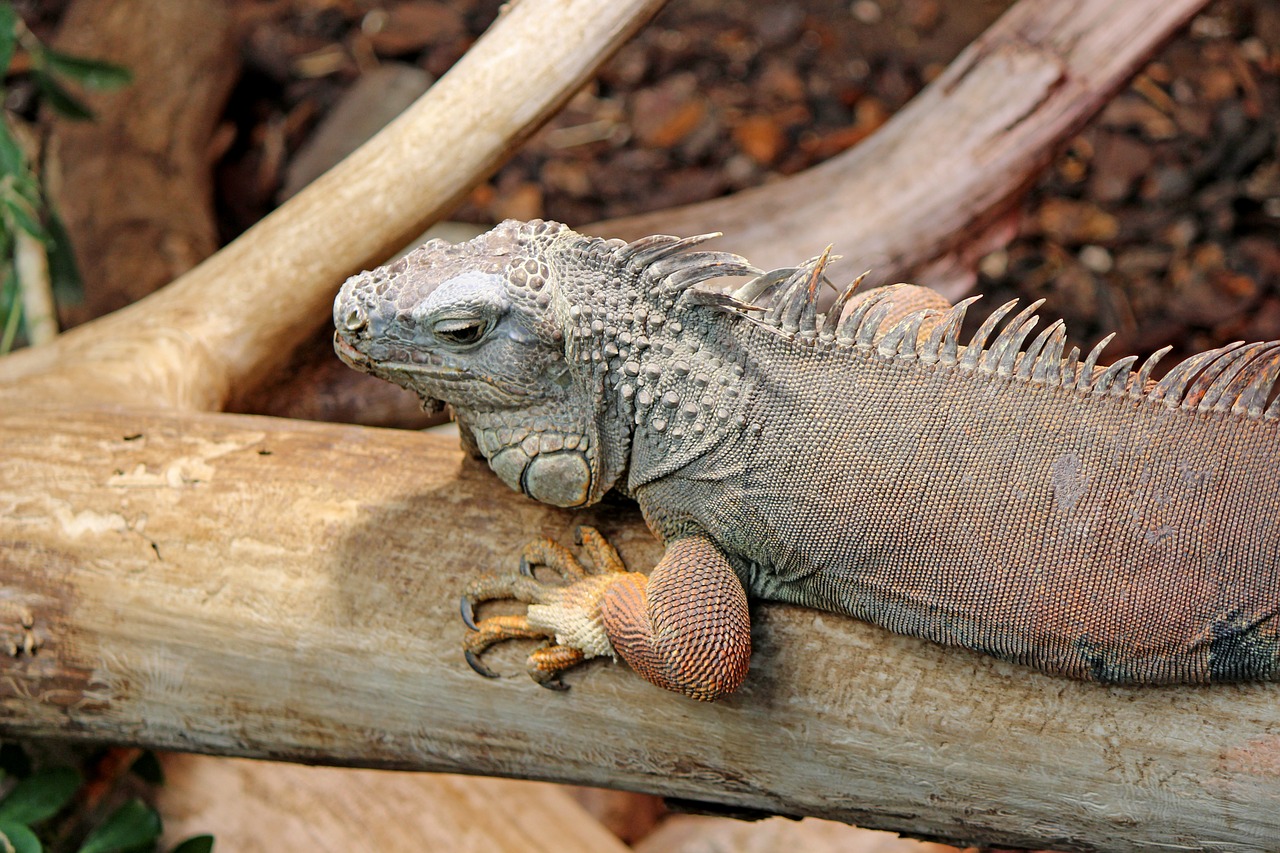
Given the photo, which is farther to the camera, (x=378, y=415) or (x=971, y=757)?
(x=378, y=415)

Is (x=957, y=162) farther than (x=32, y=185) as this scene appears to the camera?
No

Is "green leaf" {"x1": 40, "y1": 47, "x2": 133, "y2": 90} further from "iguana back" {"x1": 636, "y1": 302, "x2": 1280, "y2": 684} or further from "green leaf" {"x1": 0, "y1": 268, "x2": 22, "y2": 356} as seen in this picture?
"iguana back" {"x1": 636, "y1": 302, "x2": 1280, "y2": 684}

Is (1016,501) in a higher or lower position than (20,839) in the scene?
higher

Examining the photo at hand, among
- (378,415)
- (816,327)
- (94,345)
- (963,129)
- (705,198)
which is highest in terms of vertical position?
(963,129)

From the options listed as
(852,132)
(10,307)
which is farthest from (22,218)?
(852,132)

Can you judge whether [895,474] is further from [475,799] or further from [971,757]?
[475,799]

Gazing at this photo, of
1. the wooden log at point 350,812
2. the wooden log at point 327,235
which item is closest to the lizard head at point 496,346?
the wooden log at point 327,235

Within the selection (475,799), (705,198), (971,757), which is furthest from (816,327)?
(705,198)

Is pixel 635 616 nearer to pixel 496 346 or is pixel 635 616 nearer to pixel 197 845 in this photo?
pixel 496 346
